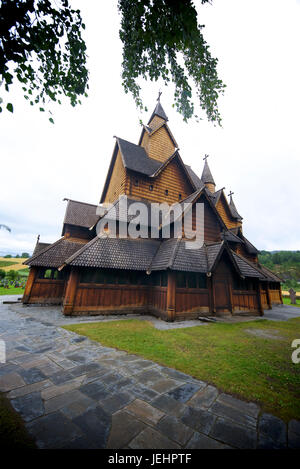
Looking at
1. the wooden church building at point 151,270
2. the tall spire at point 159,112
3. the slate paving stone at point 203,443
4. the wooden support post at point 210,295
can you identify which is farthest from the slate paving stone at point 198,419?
the tall spire at point 159,112

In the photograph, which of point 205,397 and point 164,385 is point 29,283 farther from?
point 205,397

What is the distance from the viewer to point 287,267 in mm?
63906

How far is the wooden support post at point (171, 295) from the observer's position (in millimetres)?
9234

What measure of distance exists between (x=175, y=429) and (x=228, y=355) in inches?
129

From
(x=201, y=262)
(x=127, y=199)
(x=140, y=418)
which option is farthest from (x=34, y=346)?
(x=127, y=199)

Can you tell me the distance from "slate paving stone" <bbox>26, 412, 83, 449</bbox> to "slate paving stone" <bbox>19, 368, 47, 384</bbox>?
1.23 metres

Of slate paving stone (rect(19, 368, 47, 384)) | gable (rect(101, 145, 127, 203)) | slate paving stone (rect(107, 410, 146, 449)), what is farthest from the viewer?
gable (rect(101, 145, 127, 203))

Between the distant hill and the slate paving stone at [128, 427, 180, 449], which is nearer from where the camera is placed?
the slate paving stone at [128, 427, 180, 449]

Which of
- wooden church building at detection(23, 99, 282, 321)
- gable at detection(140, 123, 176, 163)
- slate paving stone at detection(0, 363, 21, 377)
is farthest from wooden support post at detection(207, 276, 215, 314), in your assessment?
gable at detection(140, 123, 176, 163)

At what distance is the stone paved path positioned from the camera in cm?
207

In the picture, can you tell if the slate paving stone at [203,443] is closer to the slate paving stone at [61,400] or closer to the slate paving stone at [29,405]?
the slate paving stone at [61,400]

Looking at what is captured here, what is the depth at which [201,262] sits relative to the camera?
1038 centimetres

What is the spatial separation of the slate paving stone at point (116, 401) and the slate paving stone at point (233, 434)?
1.30m

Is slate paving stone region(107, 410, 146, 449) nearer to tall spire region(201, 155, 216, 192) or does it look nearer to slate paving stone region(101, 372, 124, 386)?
slate paving stone region(101, 372, 124, 386)
